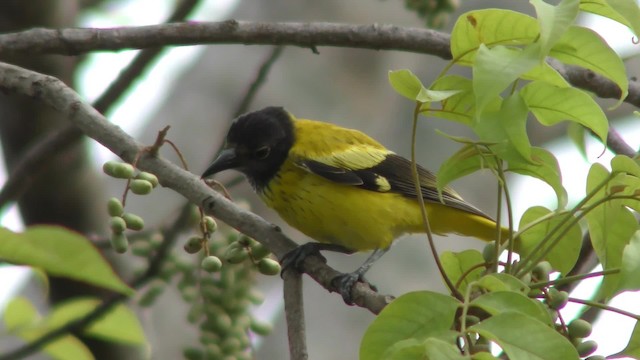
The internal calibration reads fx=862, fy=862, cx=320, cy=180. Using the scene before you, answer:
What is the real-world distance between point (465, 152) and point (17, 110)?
3.04 metres

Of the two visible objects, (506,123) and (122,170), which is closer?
(506,123)

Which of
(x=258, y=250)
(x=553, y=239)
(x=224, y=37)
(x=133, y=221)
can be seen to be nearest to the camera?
(x=553, y=239)

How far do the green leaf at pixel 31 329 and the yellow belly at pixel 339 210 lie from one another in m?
1.66

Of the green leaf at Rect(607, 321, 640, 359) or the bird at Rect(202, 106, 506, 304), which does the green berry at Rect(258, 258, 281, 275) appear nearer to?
the bird at Rect(202, 106, 506, 304)

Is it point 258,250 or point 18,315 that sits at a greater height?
point 258,250

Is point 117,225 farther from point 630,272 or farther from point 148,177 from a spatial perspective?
point 630,272

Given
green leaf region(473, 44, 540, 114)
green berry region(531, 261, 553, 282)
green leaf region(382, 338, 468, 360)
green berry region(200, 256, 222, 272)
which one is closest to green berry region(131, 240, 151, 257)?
green berry region(200, 256, 222, 272)

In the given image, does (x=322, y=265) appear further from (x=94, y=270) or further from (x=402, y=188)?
(x=94, y=270)

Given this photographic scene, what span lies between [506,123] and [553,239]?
0.56 metres

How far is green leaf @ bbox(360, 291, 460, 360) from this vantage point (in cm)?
160

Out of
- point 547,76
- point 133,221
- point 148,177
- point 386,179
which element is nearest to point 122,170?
point 148,177

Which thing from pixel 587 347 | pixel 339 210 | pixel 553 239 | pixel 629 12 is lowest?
pixel 587 347

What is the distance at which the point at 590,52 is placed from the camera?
1.79 m

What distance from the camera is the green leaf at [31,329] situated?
70.2 inches
